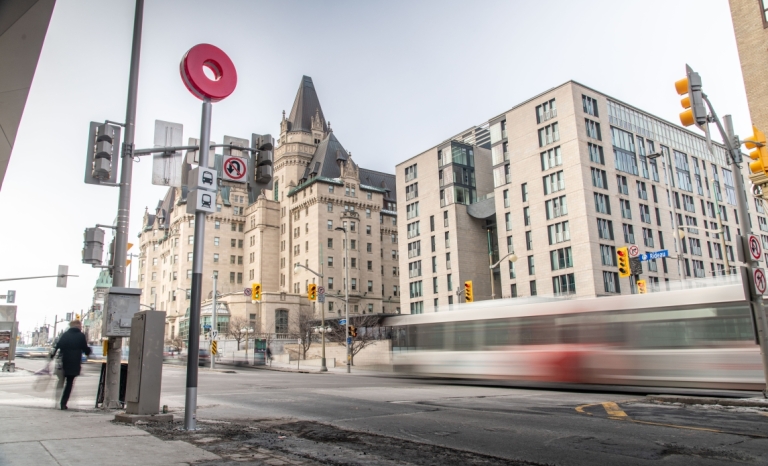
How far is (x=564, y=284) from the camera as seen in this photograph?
5372 cm

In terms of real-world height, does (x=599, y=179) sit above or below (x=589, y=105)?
below

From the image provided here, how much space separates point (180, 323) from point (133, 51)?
90882 mm

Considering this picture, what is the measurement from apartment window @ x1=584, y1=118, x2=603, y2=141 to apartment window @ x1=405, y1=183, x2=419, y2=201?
24349 mm

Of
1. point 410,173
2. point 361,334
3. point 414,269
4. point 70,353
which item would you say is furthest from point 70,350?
point 410,173

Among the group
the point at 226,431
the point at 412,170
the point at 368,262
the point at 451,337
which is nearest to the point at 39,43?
the point at 226,431

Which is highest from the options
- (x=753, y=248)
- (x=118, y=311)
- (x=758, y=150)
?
(x=758, y=150)

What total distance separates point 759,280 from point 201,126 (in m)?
13.3

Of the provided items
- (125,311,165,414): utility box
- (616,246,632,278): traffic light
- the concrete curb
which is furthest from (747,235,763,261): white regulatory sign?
(616,246,632,278): traffic light

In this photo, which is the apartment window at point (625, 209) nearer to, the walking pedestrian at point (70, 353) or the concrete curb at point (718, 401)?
the concrete curb at point (718, 401)

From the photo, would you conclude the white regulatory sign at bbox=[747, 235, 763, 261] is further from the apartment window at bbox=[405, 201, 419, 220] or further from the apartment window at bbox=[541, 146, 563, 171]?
the apartment window at bbox=[405, 201, 419, 220]

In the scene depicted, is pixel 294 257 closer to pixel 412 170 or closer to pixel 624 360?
pixel 412 170

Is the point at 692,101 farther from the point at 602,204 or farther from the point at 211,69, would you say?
the point at 602,204

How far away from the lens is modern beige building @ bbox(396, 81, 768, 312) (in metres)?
53.8

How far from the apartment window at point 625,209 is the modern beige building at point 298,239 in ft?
134
